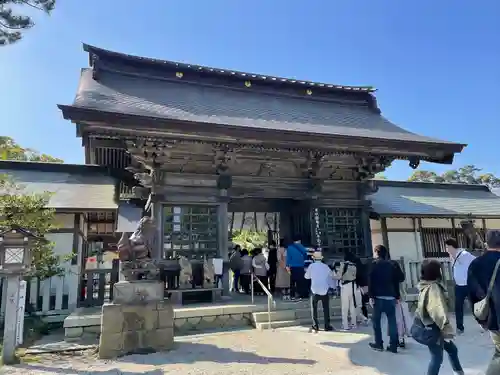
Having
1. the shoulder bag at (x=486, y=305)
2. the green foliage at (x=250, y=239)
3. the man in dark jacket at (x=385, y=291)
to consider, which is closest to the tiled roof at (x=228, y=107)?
the man in dark jacket at (x=385, y=291)

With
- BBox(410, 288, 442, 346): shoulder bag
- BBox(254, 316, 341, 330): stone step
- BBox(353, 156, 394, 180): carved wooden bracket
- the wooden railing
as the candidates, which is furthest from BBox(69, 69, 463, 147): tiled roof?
BBox(410, 288, 442, 346): shoulder bag

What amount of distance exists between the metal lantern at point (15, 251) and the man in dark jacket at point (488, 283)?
5.81 m

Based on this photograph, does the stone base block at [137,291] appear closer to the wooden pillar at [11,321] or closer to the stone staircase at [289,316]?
the wooden pillar at [11,321]

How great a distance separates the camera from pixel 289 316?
292 inches

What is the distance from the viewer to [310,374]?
→ 4.46m

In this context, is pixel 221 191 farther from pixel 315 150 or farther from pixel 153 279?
pixel 153 279

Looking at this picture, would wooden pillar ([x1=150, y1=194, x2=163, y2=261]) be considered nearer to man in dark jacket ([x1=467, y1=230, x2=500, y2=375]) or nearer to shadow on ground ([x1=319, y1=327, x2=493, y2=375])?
shadow on ground ([x1=319, y1=327, x2=493, y2=375])

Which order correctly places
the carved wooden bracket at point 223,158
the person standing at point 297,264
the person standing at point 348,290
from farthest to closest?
the carved wooden bracket at point 223,158 < the person standing at point 297,264 < the person standing at point 348,290

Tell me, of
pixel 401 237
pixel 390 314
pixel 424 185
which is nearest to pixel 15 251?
pixel 390 314

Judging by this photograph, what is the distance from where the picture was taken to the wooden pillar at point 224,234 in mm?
8734

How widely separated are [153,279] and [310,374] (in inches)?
114

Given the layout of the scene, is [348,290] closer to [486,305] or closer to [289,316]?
[289,316]

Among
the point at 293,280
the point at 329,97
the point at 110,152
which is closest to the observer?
the point at 293,280

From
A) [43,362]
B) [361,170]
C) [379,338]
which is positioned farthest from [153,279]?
[361,170]
